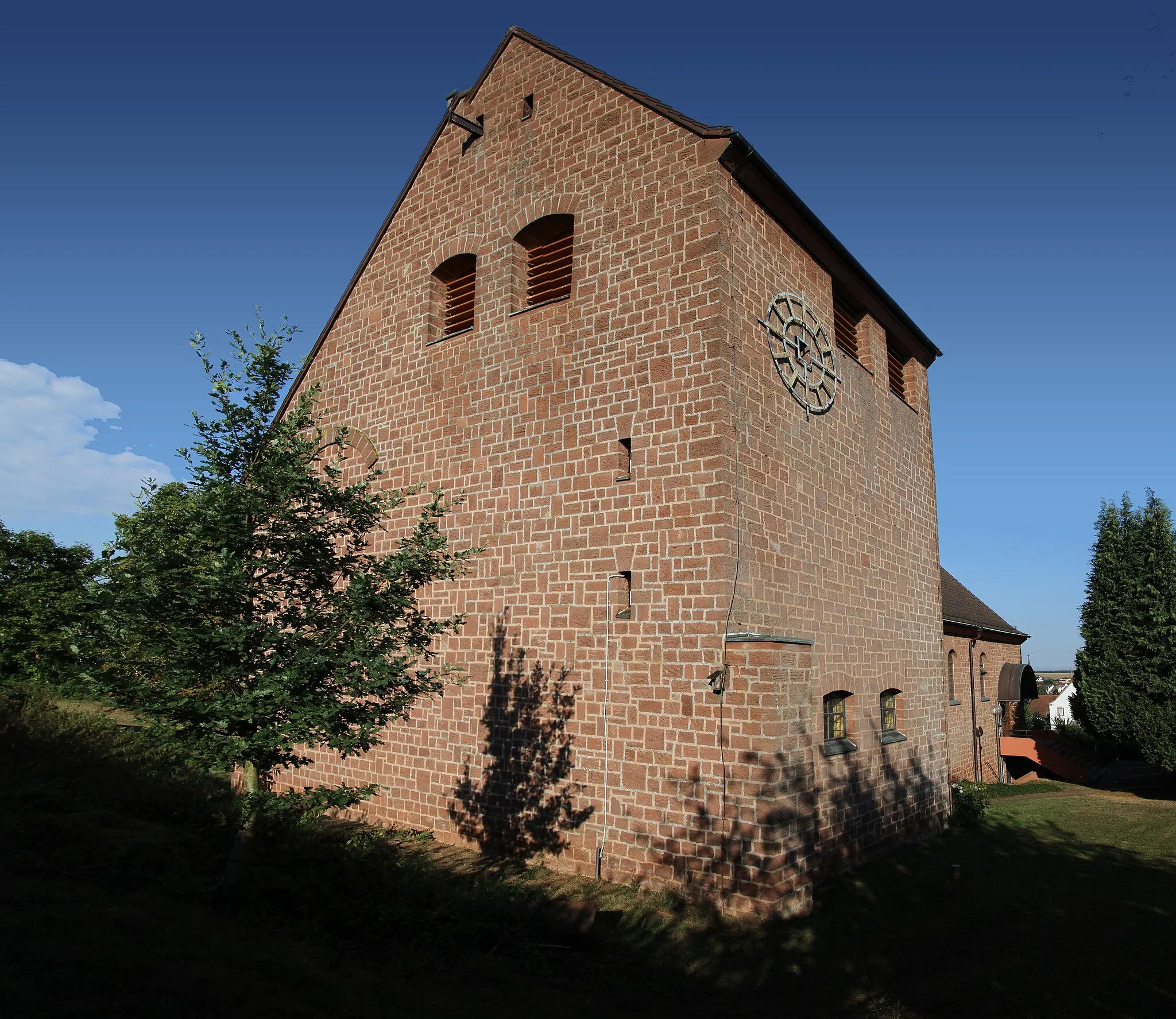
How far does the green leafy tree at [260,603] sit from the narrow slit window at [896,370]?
11.4 metres

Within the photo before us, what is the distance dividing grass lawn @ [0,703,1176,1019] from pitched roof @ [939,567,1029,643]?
11154 millimetres

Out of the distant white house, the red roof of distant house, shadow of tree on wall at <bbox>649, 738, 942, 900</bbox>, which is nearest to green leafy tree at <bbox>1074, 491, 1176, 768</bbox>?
shadow of tree on wall at <bbox>649, 738, 942, 900</bbox>

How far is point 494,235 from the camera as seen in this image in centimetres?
1280

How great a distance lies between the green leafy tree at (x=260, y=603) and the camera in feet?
23.2

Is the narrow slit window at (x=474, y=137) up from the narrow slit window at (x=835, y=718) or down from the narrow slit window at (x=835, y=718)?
up

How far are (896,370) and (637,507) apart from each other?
30.2 feet

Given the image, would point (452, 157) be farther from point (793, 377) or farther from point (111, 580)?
point (111, 580)

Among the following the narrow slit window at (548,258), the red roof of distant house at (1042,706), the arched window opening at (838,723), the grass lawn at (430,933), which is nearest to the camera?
the grass lawn at (430,933)

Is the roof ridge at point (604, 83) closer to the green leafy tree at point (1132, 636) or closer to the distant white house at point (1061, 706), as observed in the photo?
the green leafy tree at point (1132, 636)

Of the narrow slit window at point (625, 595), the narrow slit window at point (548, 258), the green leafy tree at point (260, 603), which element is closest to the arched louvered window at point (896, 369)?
the narrow slit window at point (548, 258)

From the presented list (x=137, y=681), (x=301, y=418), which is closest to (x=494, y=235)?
(x=301, y=418)

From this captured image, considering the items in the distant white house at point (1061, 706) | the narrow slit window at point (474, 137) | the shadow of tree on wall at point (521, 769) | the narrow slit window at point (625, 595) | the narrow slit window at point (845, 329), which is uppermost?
the narrow slit window at point (474, 137)

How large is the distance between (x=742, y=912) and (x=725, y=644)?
114 inches

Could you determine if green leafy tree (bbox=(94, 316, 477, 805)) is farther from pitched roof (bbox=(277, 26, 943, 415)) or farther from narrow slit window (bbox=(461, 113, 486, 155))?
narrow slit window (bbox=(461, 113, 486, 155))
